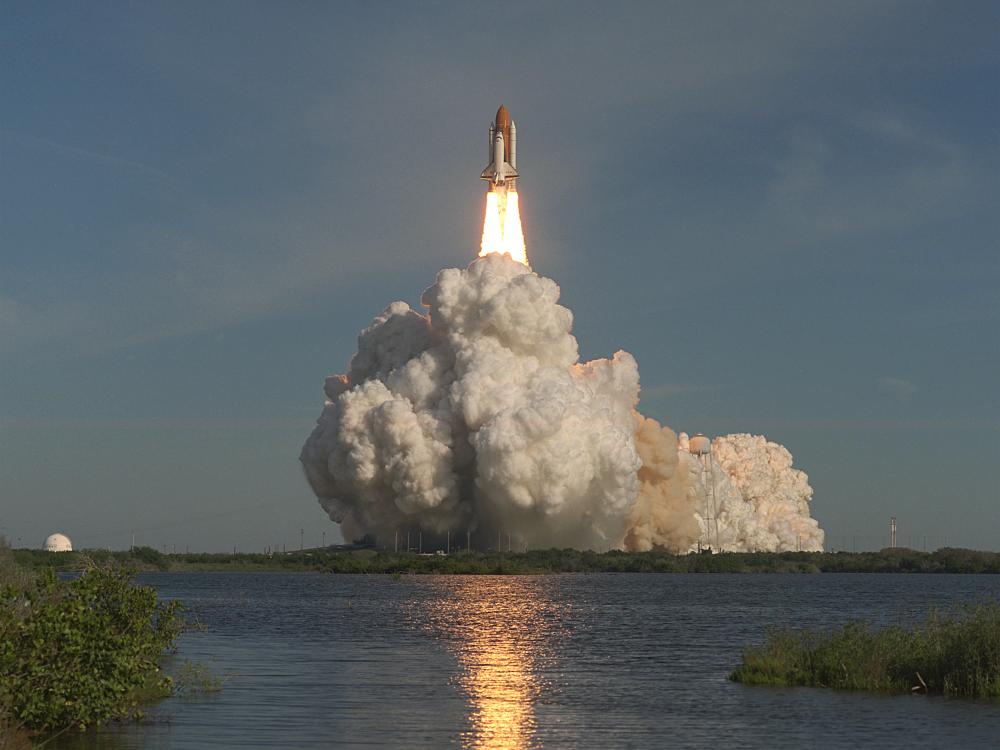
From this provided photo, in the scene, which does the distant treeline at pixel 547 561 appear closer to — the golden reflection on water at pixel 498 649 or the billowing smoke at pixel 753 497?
the billowing smoke at pixel 753 497

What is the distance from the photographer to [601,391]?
101 m

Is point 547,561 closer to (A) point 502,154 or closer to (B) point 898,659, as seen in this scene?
(A) point 502,154

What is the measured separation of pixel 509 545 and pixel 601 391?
41.9 ft

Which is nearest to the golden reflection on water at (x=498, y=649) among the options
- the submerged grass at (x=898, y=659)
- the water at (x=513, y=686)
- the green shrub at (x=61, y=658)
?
the water at (x=513, y=686)

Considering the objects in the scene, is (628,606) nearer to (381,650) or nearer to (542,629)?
(542,629)

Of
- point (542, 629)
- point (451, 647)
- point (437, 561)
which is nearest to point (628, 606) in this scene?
point (542, 629)

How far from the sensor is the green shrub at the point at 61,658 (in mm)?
20312

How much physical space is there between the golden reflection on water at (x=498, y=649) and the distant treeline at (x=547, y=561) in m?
16.9

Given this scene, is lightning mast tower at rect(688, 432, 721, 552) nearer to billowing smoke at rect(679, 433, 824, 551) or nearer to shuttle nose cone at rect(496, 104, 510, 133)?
billowing smoke at rect(679, 433, 824, 551)

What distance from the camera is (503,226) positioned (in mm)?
105500

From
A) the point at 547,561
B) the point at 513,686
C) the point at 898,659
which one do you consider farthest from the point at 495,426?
the point at 898,659

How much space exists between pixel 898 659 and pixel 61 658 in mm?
16543

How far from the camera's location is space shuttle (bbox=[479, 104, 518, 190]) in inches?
4087

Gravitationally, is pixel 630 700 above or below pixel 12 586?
below
